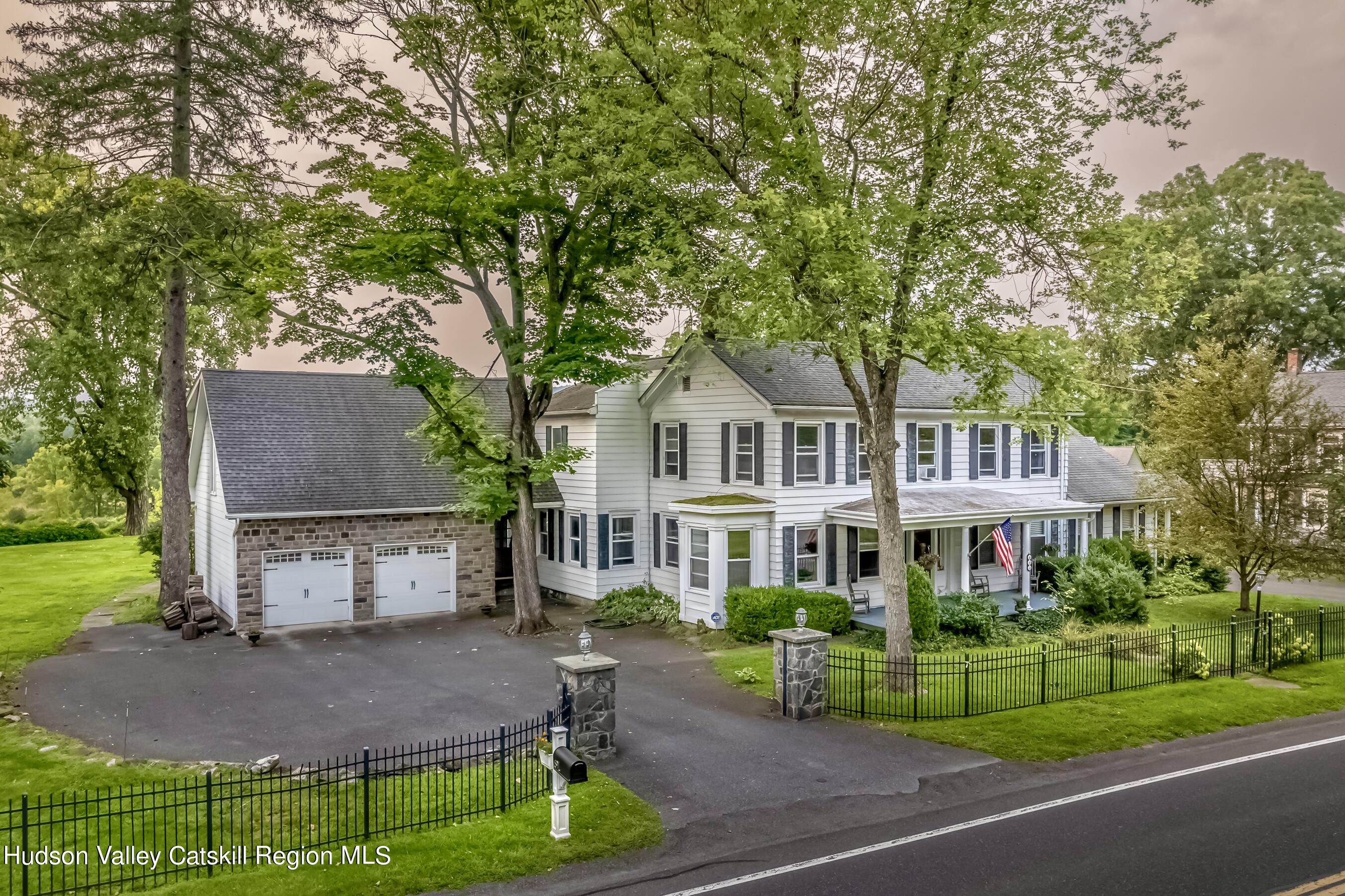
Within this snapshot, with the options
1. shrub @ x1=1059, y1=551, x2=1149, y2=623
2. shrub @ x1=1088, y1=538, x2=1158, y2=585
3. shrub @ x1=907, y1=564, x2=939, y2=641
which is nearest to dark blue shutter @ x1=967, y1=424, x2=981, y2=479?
shrub @ x1=1059, y1=551, x2=1149, y2=623

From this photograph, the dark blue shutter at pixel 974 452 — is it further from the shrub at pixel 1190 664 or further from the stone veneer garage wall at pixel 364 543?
the stone veneer garage wall at pixel 364 543

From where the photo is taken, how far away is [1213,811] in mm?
10016

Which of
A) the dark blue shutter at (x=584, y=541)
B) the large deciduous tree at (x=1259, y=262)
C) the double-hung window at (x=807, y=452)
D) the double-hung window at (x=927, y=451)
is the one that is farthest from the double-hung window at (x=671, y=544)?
the large deciduous tree at (x=1259, y=262)

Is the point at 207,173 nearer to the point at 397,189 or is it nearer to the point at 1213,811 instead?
the point at 397,189

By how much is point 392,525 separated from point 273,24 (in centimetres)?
1429

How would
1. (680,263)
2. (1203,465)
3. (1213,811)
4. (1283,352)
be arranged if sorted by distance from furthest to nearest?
(1283,352) < (1203,465) < (680,263) < (1213,811)

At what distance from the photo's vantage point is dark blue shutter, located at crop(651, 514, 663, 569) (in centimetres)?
2495

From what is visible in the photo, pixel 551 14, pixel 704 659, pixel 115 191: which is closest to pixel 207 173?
pixel 115 191

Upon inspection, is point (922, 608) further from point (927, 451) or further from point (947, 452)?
point (947, 452)

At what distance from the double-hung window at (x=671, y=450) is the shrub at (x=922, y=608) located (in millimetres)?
8022

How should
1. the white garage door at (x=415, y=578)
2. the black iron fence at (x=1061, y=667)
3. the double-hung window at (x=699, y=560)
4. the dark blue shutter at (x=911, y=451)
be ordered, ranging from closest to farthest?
the black iron fence at (x=1061, y=667), the double-hung window at (x=699, y=560), the white garage door at (x=415, y=578), the dark blue shutter at (x=911, y=451)

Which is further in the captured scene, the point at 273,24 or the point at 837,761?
the point at 273,24

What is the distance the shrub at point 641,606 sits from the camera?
22672 mm

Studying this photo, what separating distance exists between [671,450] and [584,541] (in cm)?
398
